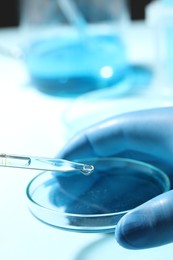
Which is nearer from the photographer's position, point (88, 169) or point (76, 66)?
point (88, 169)

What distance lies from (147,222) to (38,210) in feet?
0.31

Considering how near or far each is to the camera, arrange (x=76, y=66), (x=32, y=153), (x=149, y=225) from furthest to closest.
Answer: (x=76, y=66), (x=32, y=153), (x=149, y=225)

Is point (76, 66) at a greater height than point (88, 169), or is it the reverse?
point (76, 66)

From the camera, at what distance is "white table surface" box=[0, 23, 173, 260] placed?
31 centimetres

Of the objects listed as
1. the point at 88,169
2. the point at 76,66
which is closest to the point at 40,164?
the point at 88,169

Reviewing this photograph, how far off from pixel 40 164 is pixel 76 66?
25 cm

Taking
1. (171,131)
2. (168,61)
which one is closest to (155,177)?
(171,131)

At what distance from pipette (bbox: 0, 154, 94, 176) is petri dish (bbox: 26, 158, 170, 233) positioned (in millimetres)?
22

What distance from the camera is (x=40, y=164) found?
348 millimetres

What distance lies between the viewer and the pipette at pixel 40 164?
1.13 ft

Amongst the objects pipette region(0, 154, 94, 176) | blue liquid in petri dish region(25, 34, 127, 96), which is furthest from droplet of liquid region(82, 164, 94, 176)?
blue liquid in petri dish region(25, 34, 127, 96)

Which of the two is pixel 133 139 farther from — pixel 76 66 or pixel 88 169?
pixel 76 66

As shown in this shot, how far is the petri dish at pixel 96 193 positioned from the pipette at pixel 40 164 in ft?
0.07

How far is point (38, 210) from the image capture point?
347mm
